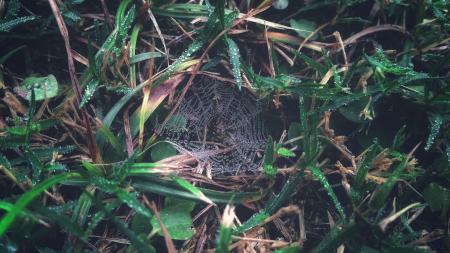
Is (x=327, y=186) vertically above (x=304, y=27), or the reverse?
(x=304, y=27)

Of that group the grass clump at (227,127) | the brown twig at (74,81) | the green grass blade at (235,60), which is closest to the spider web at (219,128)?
the grass clump at (227,127)

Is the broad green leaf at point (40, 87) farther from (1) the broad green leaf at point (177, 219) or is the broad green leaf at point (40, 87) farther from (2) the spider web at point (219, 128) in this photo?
(1) the broad green leaf at point (177, 219)

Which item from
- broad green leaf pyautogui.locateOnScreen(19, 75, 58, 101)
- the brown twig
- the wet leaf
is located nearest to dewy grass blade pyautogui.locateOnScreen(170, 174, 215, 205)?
the wet leaf

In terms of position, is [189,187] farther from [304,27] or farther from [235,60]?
[304,27]

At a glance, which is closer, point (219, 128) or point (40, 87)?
point (40, 87)

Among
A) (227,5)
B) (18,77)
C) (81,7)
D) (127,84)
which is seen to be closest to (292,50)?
(227,5)

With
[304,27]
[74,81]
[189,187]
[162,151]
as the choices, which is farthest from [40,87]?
[304,27]

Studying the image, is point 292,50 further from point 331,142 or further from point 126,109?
point 126,109
